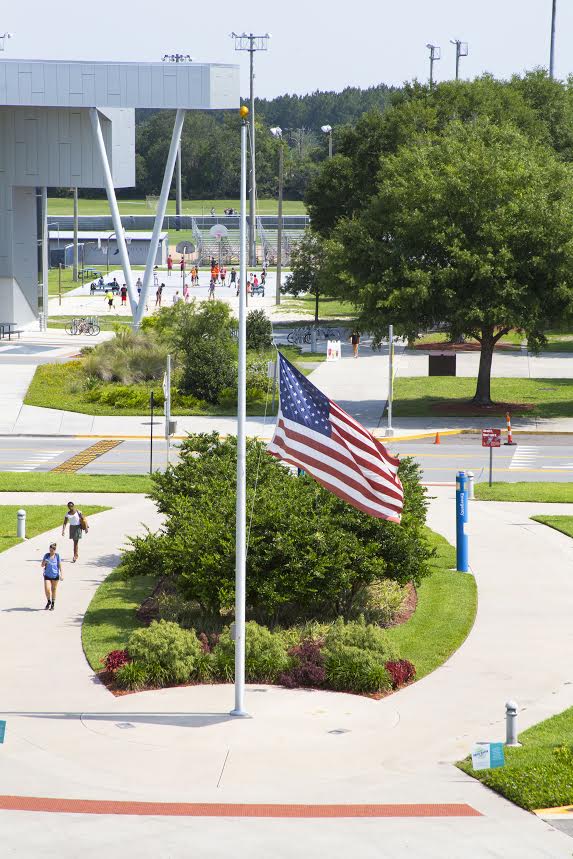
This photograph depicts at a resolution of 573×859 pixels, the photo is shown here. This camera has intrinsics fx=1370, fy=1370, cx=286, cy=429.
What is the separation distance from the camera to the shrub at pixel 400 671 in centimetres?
2052

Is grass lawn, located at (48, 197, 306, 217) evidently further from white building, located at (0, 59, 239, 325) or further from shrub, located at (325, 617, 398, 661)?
shrub, located at (325, 617, 398, 661)

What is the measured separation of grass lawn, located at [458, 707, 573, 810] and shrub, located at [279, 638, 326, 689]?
12.1ft

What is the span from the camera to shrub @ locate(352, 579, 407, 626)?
24.1 m

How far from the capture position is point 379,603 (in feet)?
80.4

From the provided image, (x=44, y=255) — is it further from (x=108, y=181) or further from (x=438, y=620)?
(x=438, y=620)

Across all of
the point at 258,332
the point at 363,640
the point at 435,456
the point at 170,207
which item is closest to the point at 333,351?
the point at 258,332

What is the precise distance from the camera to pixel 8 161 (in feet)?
220

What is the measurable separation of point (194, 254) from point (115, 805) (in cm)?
11156

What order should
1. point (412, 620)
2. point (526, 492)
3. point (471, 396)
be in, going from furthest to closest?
point (471, 396)
point (526, 492)
point (412, 620)

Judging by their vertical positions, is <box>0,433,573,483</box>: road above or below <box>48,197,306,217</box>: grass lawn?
below

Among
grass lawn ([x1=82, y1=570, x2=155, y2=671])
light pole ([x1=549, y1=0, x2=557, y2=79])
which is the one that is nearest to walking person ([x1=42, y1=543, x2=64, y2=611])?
grass lawn ([x1=82, y1=570, x2=155, y2=671])

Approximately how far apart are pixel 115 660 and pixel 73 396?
1303 inches

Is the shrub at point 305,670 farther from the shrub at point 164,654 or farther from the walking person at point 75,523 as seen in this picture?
the walking person at point 75,523

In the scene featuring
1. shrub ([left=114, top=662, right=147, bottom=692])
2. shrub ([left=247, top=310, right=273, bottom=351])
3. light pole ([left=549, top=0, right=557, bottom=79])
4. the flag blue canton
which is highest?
light pole ([left=549, top=0, right=557, bottom=79])
